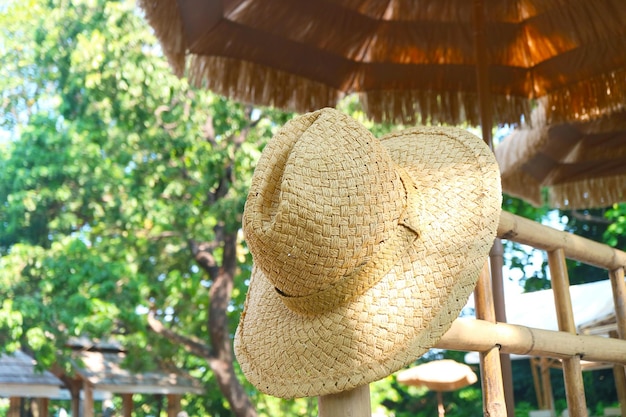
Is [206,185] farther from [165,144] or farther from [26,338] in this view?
Answer: [26,338]

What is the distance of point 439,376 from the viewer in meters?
6.88

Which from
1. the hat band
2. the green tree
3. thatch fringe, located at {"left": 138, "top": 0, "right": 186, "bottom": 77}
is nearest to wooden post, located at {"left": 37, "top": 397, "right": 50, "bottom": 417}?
the green tree

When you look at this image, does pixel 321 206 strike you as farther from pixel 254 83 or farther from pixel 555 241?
pixel 254 83

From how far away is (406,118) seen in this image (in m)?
3.24

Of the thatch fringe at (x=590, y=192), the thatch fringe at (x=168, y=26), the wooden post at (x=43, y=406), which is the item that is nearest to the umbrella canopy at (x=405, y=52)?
the thatch fringe at (x=168, y=26)

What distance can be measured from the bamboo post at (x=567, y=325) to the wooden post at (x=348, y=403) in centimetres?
69

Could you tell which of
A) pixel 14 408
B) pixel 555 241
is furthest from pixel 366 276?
pixel 14 408

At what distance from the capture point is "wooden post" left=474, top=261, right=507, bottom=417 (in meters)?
1.52

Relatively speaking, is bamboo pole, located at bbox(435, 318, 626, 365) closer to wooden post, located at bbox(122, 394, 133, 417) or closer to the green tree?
the green tree

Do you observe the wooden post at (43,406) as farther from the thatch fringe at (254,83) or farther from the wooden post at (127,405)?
the thatch fringe at (254,83)

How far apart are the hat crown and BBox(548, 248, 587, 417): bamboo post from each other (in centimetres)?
69

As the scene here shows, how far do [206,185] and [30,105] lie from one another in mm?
3890

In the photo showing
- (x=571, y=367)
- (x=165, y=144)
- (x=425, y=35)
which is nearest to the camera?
(x=571, y=367)

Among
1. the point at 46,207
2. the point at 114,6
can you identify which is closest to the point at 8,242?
the point at 46,207
